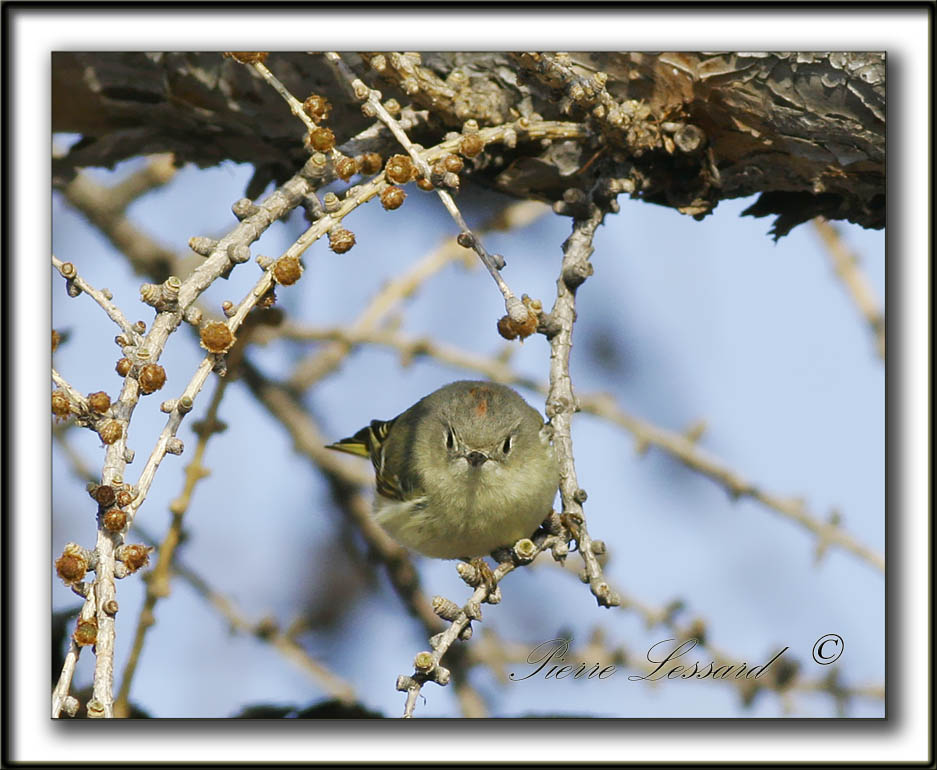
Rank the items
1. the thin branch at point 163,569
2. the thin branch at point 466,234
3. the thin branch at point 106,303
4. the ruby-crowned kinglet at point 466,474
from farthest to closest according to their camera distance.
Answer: the ruby-crowned kinglet at point 466,474 → the thin branch at point 163,569 → the thin branch at point 466,234 → the thin branch at point 106,303

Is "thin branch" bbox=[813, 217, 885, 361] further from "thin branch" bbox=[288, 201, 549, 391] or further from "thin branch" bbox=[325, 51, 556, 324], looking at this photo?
"thin branch" bbox=[325, 51, 556, 324]

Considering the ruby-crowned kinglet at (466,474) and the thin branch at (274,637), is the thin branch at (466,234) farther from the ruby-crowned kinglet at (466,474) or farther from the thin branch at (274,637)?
the thin branch at (274,637)

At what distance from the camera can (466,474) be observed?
3211 millimetres

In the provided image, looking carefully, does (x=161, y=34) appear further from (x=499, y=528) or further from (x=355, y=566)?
(x=355, y=566)

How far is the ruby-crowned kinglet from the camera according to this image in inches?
116

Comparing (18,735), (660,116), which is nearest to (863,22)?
(660,116)

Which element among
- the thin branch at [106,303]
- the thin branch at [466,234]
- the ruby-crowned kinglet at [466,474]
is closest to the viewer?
the thin branch at [106,303]

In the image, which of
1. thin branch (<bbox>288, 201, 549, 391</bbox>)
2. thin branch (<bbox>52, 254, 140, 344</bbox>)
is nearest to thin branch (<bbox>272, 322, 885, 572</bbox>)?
thin branch (<bbox>288, 201, 549, 391</bbox>)

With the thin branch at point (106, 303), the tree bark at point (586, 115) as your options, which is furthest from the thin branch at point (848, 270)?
the thin branch at point (106, 303)

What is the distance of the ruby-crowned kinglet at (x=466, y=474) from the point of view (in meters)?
2.94

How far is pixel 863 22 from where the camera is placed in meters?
2.41

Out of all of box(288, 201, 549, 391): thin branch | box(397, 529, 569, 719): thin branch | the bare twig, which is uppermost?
box(288, 201, 549, 391): thin branch

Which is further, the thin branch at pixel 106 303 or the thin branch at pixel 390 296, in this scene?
the thin branch at pixel 390 296

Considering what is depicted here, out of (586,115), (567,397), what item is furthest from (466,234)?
(586,115)
